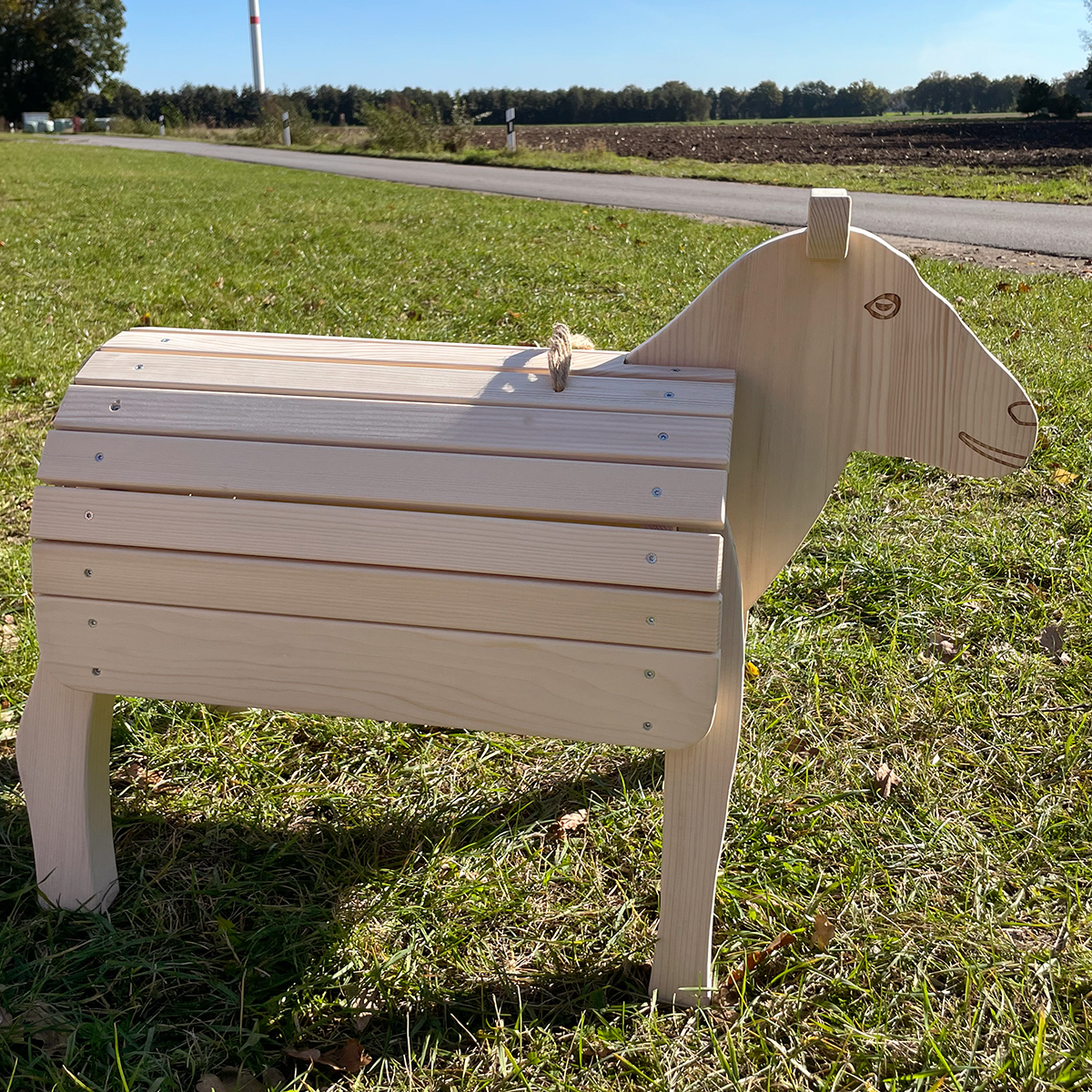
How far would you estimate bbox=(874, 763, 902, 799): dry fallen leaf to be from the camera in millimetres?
2266

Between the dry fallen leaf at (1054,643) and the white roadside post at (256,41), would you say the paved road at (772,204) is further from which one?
the white roadside post at (256,41)

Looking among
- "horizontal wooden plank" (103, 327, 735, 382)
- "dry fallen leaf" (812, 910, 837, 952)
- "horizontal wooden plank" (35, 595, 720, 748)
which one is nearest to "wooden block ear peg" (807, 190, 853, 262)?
"horizontal wooden plank" (103, 327, 735, 382)

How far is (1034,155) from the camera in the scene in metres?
17.7

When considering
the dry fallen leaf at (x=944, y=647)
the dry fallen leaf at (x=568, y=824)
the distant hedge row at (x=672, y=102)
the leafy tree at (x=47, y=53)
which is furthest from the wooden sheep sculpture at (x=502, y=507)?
the leafy tree at (x=47, y=53)

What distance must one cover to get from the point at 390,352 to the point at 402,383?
0.15m

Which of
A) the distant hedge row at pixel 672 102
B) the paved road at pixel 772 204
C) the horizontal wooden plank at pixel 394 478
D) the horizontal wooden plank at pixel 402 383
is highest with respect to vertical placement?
the distant hedge row at pixel 672 102

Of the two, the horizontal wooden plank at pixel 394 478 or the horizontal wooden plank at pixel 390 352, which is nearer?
the horizontal wooden plank at pixel 394 478

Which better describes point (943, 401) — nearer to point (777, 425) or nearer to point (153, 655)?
point (777, 425)

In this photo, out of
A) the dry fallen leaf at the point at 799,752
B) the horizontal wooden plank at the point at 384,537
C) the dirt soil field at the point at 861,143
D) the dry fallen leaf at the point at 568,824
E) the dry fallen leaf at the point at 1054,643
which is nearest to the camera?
the horizontal wooden plank at the point at 384,537

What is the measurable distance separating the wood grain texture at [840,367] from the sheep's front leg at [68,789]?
128 cm

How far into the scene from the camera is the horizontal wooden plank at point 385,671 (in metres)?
1.55

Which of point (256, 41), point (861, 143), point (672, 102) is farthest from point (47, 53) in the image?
point (861, 143)

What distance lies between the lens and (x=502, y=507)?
1.54m

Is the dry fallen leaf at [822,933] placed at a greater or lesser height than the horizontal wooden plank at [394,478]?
lesser
